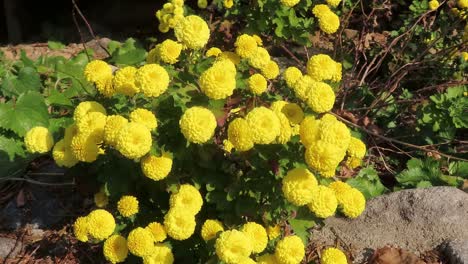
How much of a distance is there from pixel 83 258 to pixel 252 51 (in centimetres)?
132

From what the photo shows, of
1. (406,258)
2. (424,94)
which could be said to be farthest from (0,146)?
(424,94)

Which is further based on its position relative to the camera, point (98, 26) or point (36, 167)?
point (98, 26)

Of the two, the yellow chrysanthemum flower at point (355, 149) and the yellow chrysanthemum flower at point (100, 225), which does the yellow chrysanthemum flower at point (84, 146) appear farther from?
the yellow chrysanthemum flower at point (355, 149)

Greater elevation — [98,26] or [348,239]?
[348,239]

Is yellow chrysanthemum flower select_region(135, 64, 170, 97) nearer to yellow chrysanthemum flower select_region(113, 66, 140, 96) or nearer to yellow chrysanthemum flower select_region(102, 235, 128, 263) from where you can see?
yellow chrysanthemum flower select_region(113, 66, 140, 96)

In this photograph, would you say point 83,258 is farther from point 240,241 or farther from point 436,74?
point 436,74

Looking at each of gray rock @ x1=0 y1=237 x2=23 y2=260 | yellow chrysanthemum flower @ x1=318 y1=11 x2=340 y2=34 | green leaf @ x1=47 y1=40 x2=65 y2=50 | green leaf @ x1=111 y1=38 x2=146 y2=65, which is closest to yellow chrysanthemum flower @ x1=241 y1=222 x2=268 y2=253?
yellow chrysanthemum flower @ x1=318 y1=11 x2=340 y2=34

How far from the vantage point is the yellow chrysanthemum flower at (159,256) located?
2102 millimetres

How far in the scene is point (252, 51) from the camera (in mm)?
2342

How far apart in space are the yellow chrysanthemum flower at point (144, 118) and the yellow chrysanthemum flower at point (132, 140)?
108 millimetres

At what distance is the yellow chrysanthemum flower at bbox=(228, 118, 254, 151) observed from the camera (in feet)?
5.93

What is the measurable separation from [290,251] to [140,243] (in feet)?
1.83

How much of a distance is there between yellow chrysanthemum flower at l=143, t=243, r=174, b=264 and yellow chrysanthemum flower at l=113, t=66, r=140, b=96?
2.00ft

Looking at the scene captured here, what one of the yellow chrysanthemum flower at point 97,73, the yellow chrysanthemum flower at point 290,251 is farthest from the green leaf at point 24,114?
the yellow chrysanthemum flower at point 290,251
